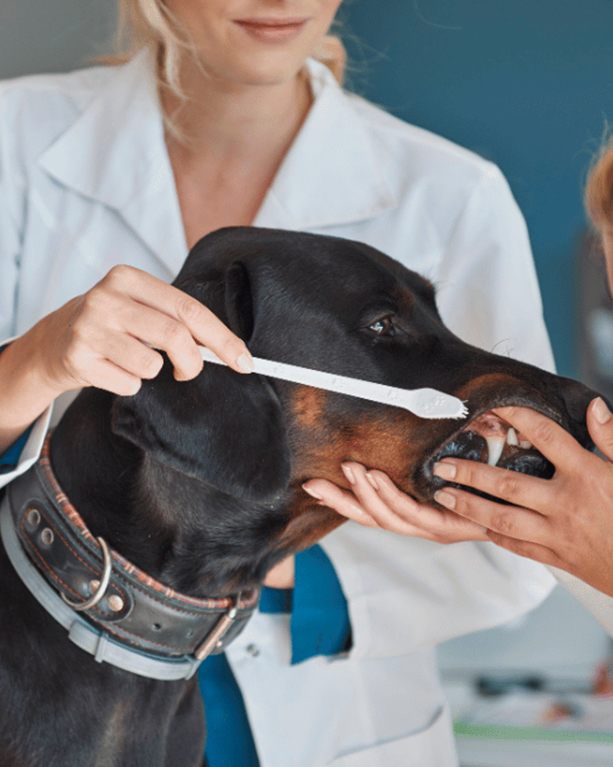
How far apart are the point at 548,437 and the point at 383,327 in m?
0.28

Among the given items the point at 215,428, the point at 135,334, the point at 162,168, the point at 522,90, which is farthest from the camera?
the point at 522,90

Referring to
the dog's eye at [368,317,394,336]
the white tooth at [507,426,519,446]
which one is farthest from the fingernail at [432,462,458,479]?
the dog's eye at [368,317,394,336]

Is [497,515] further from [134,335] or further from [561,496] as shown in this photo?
[134,335]

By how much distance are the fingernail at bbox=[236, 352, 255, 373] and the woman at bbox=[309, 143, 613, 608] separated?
25 cm

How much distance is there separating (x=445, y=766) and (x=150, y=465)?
0.90 meters

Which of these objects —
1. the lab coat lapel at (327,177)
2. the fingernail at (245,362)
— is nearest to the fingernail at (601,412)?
the fingernail at (245,362)

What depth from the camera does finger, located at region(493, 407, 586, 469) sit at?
1.01 meters

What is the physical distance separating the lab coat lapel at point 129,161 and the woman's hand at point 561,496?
78cm

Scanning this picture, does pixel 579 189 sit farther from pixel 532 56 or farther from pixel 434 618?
pixel 434 618

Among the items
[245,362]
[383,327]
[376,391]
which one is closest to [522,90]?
[383,327]

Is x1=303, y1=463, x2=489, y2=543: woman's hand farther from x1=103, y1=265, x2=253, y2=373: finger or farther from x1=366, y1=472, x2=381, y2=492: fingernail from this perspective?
x1=103, y1=265, x2=253, y2=373: finger

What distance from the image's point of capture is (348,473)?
43.7 inches

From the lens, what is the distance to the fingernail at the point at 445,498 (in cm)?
Answer: 109

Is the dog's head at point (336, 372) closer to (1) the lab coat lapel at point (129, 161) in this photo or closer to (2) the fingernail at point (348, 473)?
(2) the fingernail at point (348, 473)
